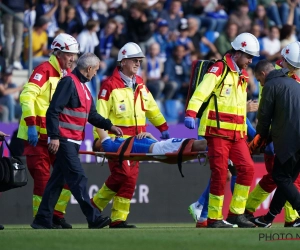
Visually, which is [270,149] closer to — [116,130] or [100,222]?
[116,130]

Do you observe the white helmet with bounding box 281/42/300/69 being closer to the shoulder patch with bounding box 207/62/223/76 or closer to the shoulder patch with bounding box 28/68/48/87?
the shoulder patch with bounding box 207/62/223/76

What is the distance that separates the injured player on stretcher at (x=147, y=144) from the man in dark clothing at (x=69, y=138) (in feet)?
2.21

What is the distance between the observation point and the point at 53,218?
1405cm

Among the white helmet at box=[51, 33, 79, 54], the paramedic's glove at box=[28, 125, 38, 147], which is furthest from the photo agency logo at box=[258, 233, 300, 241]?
the white helmet at box=[51, 33, 79, 54]

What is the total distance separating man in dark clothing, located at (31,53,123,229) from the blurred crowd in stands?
6714 millimetres

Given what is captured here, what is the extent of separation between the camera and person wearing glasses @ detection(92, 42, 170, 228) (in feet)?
45.5

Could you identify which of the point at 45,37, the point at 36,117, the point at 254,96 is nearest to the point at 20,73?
the point at 45,37

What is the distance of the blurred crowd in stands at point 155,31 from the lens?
2066 centimetres

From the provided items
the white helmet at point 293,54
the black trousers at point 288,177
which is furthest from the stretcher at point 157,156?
the white helmet at point 293,54

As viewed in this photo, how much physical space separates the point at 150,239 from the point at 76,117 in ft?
8.03

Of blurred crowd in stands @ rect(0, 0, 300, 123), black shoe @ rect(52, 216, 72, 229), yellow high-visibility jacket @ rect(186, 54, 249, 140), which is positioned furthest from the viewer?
blurred crowd in stands @ rect(0, 0, 300, 123)

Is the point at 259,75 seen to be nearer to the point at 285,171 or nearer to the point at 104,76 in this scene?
the point at 285,171

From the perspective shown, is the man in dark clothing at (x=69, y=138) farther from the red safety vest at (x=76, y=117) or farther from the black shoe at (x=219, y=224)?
the black shoe at (x=219, y=224)

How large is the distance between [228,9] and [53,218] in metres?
11.0
